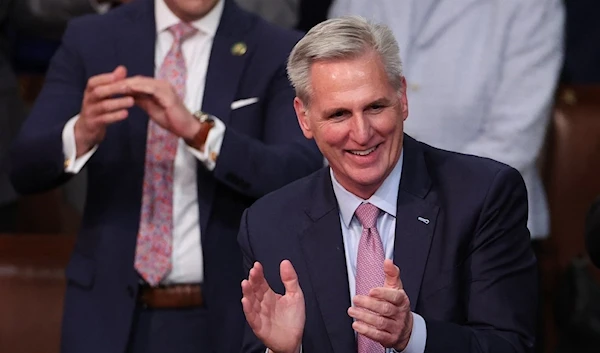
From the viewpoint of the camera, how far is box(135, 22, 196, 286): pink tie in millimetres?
2848

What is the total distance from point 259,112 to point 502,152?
2.47ft

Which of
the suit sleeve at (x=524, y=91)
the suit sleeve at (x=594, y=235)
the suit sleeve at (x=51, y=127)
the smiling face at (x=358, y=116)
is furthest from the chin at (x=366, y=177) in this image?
the suit sleeve at (x=524, y=91)

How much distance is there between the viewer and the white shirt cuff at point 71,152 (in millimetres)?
2850

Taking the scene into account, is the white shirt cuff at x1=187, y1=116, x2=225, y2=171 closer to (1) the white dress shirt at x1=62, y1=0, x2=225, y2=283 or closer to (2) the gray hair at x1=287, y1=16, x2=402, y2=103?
(1) the white dress shirt at x1=62, y1=0, x2=225, y2=283

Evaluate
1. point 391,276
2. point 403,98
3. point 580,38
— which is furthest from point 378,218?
point 580,38

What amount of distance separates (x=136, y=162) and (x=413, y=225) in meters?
0.78

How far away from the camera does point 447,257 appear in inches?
93.9

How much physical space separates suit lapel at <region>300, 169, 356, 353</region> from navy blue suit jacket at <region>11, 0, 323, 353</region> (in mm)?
394

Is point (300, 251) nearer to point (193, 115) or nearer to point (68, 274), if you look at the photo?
point (193, 115)

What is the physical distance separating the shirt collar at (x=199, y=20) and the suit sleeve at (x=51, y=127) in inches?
8.3

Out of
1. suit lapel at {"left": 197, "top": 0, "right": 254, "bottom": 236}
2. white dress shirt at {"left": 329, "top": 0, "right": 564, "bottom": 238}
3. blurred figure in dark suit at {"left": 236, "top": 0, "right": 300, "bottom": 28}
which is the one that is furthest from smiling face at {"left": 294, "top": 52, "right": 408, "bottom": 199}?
blurred figure in dark suit at {"left": 236, "top": 0, "right": 300, "bottom": 28}

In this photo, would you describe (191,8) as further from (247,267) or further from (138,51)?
(247,267)

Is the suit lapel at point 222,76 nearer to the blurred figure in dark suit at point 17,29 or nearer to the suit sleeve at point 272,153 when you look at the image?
the suit sleeve at point 272,153

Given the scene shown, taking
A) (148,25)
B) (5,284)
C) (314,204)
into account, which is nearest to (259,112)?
(148,25)
